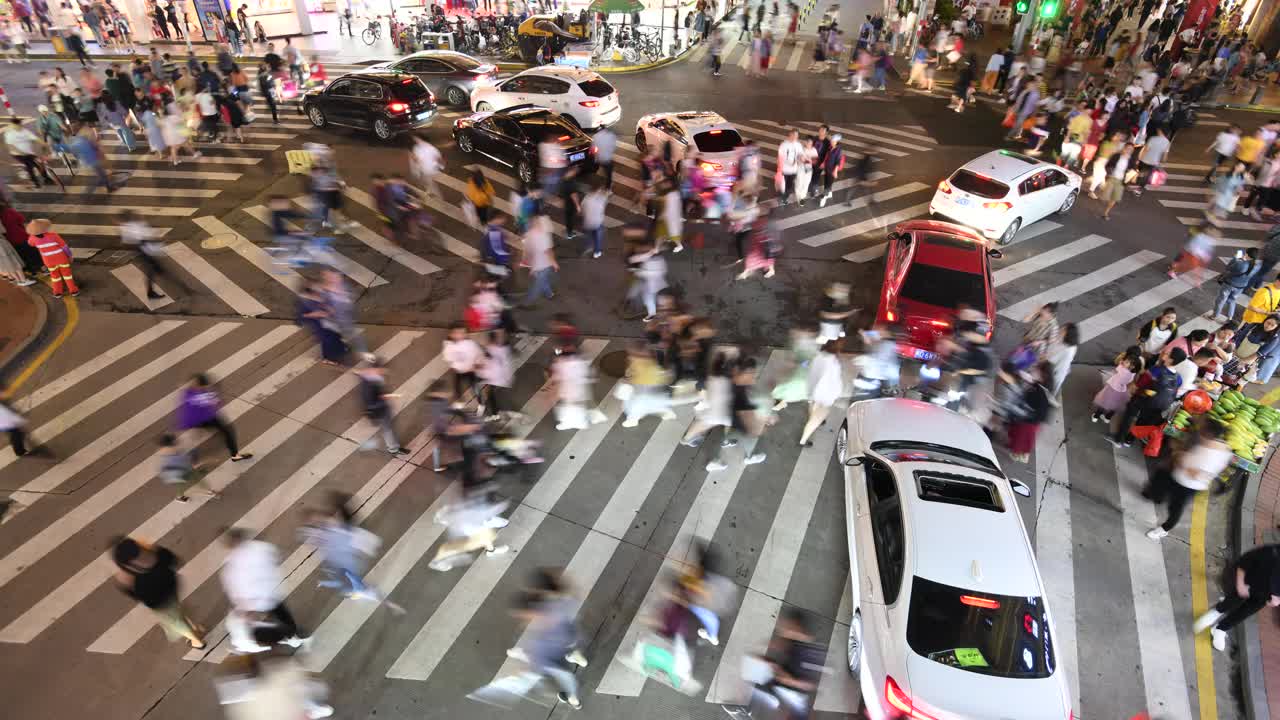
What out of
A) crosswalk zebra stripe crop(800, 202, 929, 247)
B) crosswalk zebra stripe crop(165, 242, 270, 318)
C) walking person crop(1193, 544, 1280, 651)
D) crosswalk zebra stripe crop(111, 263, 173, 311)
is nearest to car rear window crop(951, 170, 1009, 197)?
crosswalk zebra stripe crop(800, 202, 929, 247)

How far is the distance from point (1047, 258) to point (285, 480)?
15139 millimetres

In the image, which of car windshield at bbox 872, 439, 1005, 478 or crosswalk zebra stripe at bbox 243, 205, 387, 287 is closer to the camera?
car windshield at bbox 872, 439, 1005, 478

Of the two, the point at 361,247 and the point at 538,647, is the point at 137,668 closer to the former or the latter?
the point at 538,647

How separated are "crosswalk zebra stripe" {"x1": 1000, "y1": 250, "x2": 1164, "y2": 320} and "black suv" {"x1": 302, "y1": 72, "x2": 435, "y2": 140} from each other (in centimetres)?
1583

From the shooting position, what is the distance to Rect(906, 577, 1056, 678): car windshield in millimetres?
5430

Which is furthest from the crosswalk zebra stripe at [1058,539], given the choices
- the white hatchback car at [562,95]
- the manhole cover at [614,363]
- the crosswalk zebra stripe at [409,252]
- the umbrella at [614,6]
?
the umbrella at [614,6]

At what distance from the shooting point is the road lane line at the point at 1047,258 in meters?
13.6

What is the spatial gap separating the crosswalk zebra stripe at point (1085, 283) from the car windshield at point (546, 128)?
1034 cm

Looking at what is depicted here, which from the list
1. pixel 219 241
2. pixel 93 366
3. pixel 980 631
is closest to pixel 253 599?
pixel 980 631

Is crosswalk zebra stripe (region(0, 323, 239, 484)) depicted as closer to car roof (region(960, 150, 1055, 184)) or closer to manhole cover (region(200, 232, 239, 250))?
manhole cover (region(200, 232, 239, 250))

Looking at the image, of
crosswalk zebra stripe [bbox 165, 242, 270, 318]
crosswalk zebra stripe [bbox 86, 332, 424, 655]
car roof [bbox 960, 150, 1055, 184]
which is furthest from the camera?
car roof [bbox 960, 150, 1055, 184]

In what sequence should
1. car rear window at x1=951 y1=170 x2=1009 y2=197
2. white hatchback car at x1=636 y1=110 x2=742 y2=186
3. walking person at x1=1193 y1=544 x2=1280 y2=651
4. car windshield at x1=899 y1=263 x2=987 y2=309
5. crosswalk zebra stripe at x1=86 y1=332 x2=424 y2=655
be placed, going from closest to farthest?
walking person at x1=1193 y1=544 x2=1280 y2=651
crosswalk zebra stripe at x1=86 y1=332 x2=424 y2=655
car windshield at x1=899 y1=263 x2=987 y2=309
car rear window at x1=951 y1=170 x2=1009 y2=197
white hatchback car at x1=636 y1=110 x2=742 y2=186

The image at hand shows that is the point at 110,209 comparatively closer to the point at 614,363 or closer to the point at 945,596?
the point at 614,363

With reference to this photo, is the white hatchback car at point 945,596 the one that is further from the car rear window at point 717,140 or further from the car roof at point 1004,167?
the car rear window at point 717,140
